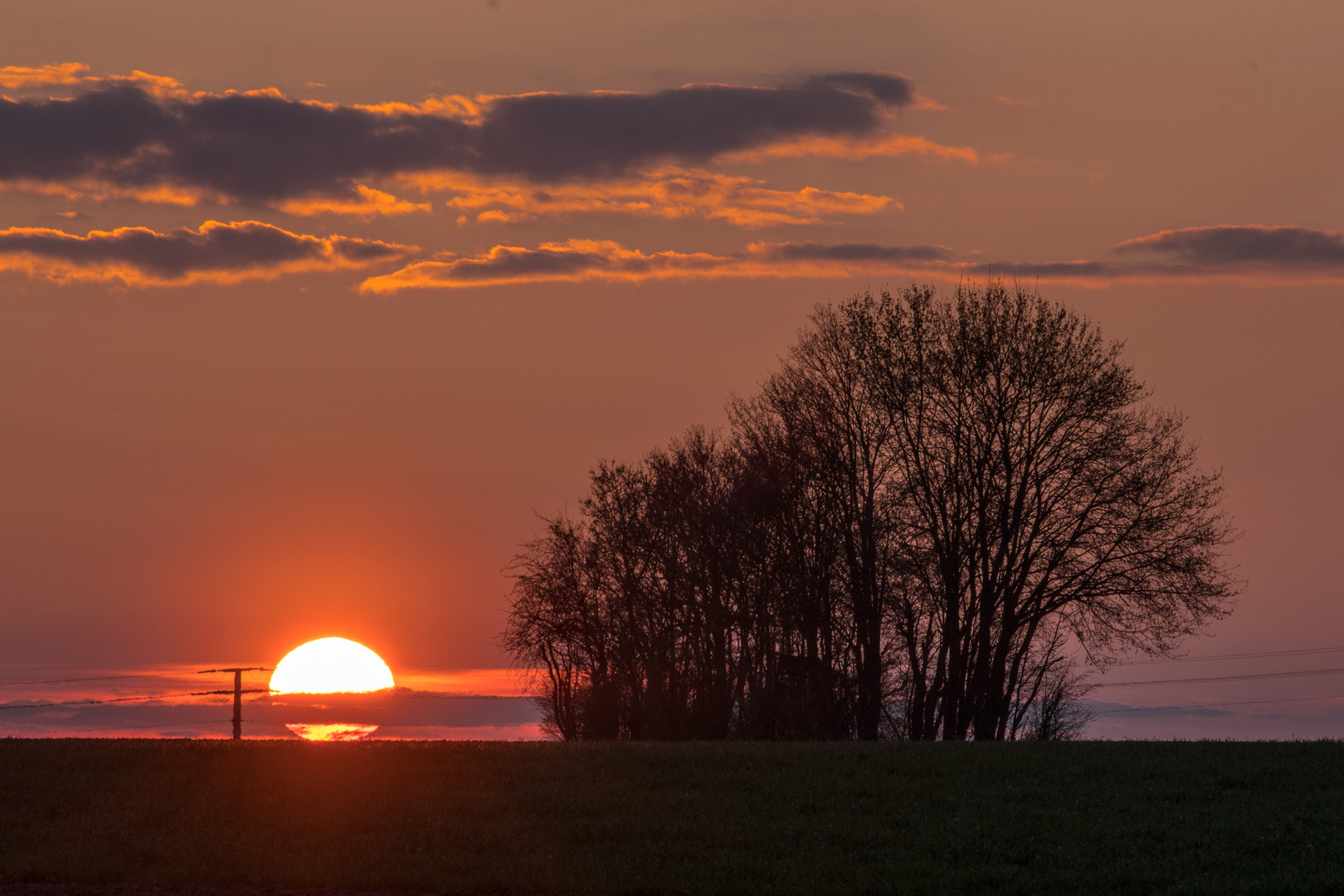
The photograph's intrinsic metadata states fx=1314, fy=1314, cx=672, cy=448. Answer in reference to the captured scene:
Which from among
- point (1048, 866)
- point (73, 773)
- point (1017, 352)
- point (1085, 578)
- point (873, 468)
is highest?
point (1017, 352)

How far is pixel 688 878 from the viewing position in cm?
1823

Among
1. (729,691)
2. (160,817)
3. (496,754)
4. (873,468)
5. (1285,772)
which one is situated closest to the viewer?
(160,817)

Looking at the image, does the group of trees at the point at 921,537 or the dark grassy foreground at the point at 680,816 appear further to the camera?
the group of trees at the point at 921,537

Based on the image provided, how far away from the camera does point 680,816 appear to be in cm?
2116

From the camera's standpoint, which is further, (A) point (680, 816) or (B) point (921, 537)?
(B) point (921, 537)

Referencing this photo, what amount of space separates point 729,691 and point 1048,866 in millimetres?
30249

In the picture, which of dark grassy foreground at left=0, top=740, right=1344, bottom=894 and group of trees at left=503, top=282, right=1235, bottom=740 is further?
group of trees at left=503, top=282, right=1235, bottom=740

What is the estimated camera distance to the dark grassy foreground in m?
18.3

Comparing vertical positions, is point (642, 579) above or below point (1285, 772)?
above

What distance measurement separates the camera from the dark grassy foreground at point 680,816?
18.3 metres

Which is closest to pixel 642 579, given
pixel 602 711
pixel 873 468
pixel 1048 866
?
pixel 602 711

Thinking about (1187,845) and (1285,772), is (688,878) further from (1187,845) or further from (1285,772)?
(1285,772)

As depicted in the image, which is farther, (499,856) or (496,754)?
(496,754)

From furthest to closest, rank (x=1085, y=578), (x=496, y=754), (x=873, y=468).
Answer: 1. (x=873, y=468)
2. (x=1085, y=578)
3. (x=496, y=754)
